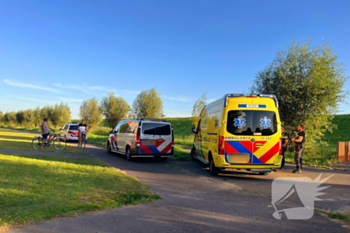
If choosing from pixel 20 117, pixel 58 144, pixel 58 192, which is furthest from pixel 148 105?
pixel 20 117

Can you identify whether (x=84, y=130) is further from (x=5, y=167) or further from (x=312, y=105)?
(x=312, y=105)

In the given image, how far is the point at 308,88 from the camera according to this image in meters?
14.0

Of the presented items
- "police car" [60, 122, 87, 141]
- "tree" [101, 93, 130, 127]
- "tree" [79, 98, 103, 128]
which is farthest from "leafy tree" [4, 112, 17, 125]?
"police car" [60, 122, 87, 141]

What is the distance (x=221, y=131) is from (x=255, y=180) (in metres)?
1.90

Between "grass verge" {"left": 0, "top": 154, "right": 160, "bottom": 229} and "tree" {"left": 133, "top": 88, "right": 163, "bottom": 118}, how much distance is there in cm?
2408

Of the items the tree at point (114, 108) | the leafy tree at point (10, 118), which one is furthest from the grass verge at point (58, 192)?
the leafy tree at point (10, 118)

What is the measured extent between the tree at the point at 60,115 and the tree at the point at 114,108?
24.0 m

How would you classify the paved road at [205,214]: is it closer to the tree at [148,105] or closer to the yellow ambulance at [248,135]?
the yellow ambulance at [248,135]

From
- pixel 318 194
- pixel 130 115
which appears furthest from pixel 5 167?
pixel 130 115

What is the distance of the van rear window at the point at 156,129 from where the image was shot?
12203 mm

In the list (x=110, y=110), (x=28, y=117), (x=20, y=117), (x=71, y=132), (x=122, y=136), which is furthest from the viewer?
(x=20, y=117)

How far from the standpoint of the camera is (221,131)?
8.45 metres

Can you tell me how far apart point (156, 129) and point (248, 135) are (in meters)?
5.14

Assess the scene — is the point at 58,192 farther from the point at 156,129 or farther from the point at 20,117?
the point at 20,117
